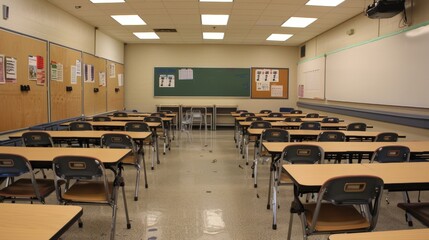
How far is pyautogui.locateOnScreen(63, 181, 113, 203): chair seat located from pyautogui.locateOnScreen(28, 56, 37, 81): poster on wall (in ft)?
11.7

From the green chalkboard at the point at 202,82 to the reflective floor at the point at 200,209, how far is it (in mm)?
6523

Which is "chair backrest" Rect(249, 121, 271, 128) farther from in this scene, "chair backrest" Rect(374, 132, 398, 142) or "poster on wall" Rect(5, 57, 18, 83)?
"poster on wall" Rect(5, 57, 18, 83)

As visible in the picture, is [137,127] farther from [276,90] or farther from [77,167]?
[276,90]

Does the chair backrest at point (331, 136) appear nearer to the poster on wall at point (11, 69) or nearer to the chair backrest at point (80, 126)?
the chair backrest at point (80, 126)

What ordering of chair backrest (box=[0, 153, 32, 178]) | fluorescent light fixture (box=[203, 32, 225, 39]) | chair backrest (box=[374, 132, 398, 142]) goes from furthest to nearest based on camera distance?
fluorescent light fixture (box=[203, 32, 225, 39]) < chair backrest (box=[374, 132, 398, 142]) < chair backrest (box=[0, 153, 32, 178])

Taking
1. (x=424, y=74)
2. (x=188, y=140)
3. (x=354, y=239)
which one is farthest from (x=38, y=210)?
(x=188, y=140)

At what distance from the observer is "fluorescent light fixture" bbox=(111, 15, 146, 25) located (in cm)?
784

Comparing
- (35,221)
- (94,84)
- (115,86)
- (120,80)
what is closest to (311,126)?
(35,221)

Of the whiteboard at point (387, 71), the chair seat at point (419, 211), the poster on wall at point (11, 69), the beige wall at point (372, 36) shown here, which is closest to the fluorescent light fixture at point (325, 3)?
the beige wall at point (372, 36)

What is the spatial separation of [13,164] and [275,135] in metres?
3.12

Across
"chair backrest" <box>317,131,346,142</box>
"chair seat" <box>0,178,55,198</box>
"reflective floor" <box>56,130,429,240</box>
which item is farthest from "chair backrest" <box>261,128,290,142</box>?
"chair seat" <box>0,178,55,198</box>

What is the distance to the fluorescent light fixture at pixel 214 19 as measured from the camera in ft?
25.5

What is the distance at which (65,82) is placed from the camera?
7156 millimetres

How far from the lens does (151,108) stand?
40.2 feet
